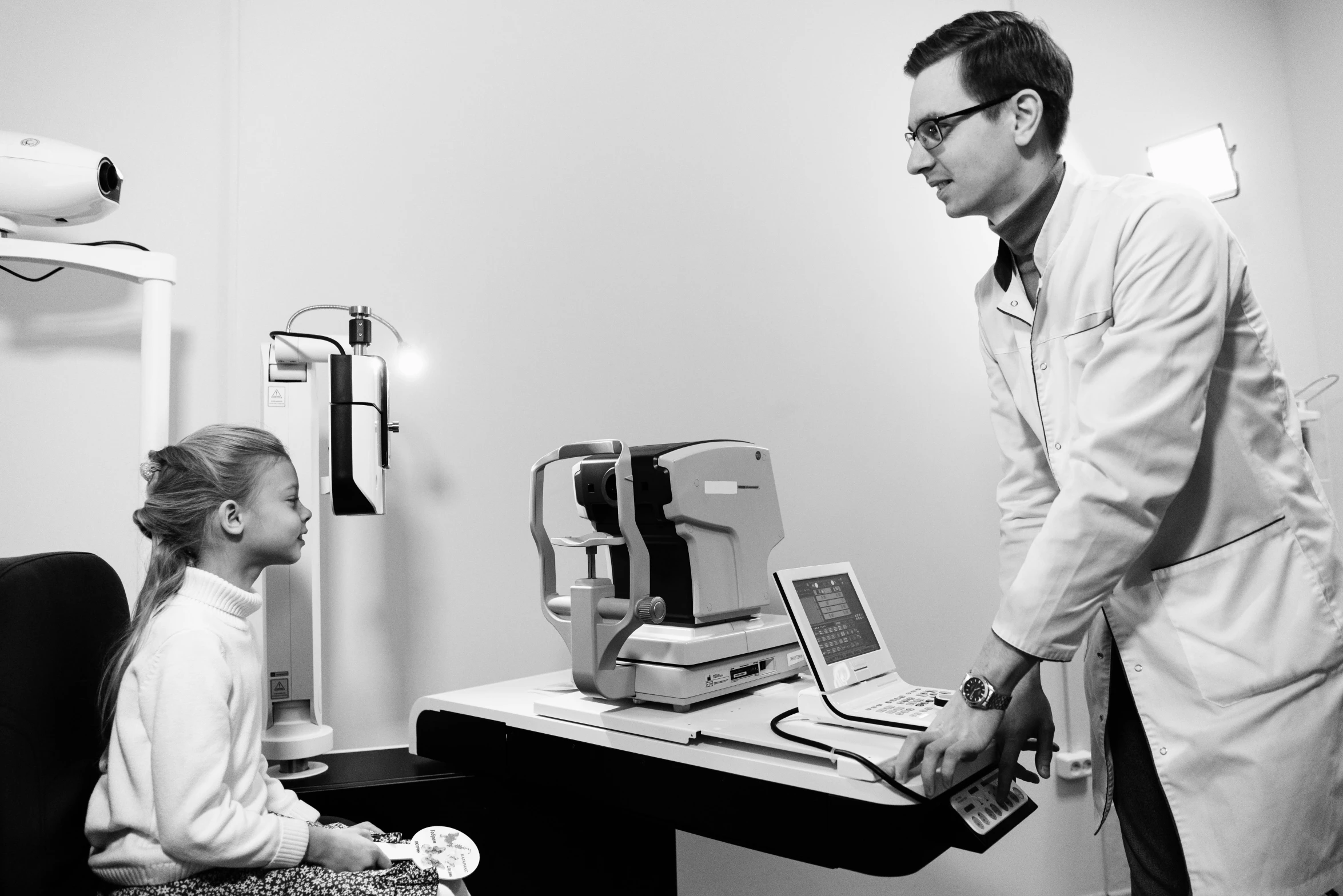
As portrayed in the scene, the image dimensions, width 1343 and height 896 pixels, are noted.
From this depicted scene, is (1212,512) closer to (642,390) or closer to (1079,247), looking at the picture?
(1079,247)

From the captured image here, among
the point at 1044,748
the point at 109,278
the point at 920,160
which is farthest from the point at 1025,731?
the point at 109,278

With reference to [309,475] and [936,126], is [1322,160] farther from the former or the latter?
[309,475]

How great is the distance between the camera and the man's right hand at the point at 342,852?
4.08ft

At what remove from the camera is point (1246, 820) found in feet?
3.32

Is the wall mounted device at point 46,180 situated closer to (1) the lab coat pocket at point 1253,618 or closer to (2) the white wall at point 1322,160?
(1) the lab coat pocket at point 1253,618

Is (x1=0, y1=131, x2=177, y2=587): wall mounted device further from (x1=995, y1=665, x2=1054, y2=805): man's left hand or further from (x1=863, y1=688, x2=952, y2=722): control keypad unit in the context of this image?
(x1=995, y1=665, x2=1054, y2=805): man's left hand

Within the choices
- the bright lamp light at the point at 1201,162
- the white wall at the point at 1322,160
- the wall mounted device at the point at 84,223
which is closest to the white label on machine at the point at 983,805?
the wall mounted device at the point at 84,223

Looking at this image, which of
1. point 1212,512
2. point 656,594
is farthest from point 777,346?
point 1212,512

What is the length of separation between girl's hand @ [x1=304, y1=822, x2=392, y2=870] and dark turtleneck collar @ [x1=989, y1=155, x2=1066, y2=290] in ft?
4.14

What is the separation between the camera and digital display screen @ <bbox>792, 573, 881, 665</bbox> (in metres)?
1.36

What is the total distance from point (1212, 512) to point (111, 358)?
82.3 inches

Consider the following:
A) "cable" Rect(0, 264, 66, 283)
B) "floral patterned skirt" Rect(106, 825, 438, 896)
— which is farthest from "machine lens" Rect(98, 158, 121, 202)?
"floral patterned skirt" Rect(106, 825, 438, 896)

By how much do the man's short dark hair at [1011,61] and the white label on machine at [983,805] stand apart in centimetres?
90

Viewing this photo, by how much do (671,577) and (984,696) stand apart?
2.10 feet
